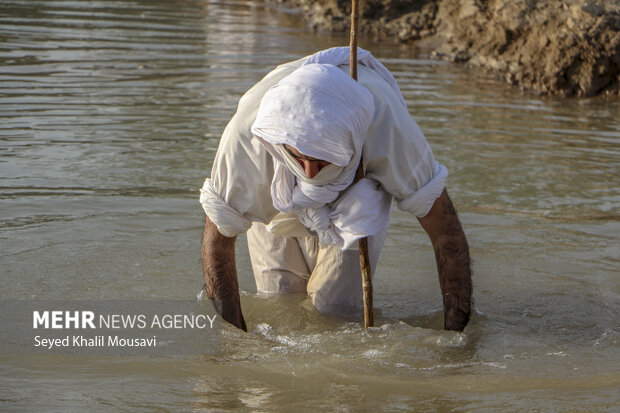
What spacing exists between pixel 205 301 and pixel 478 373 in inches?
54.2

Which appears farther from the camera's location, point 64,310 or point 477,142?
point 477,142

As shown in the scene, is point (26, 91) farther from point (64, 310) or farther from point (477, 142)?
point (64, 310)

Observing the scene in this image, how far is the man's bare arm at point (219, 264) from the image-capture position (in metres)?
3.42

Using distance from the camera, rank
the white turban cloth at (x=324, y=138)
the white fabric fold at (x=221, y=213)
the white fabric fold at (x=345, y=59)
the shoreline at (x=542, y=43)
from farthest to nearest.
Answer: the shoreline at (x=542, y=43) < the white fabric fold at (x=345, y=59) < the white fabric fold at (x=221, y=213) < the white turban cloth at (x=324, y=138)

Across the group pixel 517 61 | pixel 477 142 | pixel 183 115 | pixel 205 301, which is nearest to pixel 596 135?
pixel 477 142

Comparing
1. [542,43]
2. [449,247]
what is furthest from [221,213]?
[542,43]

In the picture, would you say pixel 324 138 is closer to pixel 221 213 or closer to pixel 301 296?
pixel 221 213

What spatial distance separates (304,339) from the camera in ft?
12.0

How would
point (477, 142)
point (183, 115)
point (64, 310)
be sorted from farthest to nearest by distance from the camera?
point (183, 115) → point (477, 142) → point (64, 310)

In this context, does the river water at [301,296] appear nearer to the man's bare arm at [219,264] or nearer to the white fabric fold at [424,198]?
the man's bare arm at [219,264]

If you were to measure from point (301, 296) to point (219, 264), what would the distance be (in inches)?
27.4

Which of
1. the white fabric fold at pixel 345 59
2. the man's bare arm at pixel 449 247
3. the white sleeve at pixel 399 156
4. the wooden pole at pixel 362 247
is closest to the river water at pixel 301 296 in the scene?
the wooden pole at pixel 362 247

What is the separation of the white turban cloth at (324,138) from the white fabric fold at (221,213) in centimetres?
16

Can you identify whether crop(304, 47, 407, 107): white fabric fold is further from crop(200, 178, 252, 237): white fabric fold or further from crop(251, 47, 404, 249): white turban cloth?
crop(200, 178, 252, 237): white fabric fold
